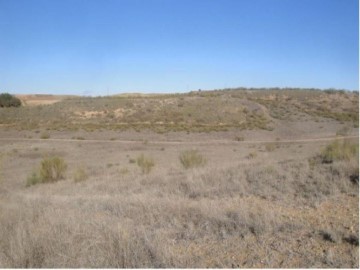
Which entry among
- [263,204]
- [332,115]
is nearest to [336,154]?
[263,204]

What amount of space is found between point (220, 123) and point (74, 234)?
61971mm

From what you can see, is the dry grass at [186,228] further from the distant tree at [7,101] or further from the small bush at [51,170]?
the distant tree at [7,101]

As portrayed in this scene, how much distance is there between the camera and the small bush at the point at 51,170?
20.9 meters

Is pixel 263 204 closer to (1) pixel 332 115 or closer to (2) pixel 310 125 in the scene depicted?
(2) pixel 310 125

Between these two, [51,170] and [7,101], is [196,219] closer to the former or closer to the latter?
Result: [51,170]

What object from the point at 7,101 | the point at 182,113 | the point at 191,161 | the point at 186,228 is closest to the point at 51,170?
the point at 191,161

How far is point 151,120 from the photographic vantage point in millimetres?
73562

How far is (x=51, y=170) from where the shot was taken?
21.3 metres

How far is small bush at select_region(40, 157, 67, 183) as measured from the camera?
20.9 meters

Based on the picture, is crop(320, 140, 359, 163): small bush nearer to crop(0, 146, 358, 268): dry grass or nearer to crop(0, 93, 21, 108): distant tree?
crop(0, 146, 358, 268): dry grass

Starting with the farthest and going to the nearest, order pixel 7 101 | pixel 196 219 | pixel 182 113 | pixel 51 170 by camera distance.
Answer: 1. pixel 7 101
2. pixel 182 113
3. pixel 51 170
4. pixel 196 219

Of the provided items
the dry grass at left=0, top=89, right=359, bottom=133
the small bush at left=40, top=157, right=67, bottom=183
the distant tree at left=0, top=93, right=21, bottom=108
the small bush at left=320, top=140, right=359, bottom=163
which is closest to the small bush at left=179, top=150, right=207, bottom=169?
the small bush at left=40, top=157, right=67, bottom=183

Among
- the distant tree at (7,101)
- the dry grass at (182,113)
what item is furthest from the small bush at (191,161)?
the distant tree at (7,101)

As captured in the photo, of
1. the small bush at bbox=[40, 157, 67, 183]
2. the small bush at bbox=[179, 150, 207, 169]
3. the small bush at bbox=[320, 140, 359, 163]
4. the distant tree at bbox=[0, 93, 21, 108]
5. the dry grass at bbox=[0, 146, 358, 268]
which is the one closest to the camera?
the dry grass at bbox=[0, 146, 358, 268]
